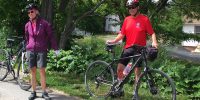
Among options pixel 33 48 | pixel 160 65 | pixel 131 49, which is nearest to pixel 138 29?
pixel 131 49

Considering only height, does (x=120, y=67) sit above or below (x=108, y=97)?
above

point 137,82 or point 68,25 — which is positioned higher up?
point 68,25

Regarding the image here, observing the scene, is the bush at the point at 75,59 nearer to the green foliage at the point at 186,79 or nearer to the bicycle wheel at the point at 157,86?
the green foliage at the point at 186,79

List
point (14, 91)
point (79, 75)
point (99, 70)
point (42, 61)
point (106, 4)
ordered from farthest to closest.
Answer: point (106, 4), point (79, 75), point (14, 91), point (99, 70), point (42, 61)

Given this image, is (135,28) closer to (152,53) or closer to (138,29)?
(138,29)

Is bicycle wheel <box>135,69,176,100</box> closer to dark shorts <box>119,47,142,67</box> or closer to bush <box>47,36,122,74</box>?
dark shorts <box>119,47,142,67</box>

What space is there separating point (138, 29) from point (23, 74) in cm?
384

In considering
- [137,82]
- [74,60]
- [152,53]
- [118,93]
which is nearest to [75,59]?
[74,60]

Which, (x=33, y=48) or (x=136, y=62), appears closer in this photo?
(x=136, y=62)

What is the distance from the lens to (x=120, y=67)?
25.4ft

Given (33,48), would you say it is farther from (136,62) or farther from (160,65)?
(160,65)

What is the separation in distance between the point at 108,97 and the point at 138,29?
156 centimetres

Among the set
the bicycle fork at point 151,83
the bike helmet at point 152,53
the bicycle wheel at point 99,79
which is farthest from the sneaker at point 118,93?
the bike helmet at point 152,53

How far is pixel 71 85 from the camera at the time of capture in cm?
983
